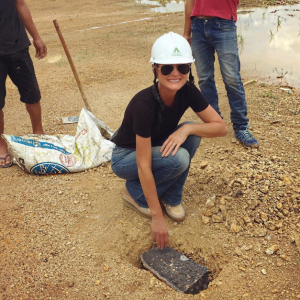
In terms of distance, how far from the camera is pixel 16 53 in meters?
2.96

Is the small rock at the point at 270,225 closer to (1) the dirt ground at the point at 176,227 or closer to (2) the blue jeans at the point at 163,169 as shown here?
(1) the dirt ground at the point at 176,227

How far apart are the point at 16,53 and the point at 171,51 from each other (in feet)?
5.44

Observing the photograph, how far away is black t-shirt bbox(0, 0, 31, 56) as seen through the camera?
288cm

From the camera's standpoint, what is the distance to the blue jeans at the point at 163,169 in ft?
7.21

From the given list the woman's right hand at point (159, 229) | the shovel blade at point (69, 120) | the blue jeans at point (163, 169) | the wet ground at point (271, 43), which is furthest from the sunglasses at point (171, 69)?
the wet ground at point (271, 43)

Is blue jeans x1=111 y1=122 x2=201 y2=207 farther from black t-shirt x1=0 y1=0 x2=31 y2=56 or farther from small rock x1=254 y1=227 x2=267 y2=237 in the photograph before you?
black t-shirt x1=0 y1=0 x2=31 y2=56

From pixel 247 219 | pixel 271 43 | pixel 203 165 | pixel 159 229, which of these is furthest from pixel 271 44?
pixel 159 229

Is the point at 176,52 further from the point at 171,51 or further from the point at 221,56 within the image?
the point at 221,56

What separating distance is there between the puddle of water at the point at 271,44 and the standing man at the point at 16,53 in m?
3.38

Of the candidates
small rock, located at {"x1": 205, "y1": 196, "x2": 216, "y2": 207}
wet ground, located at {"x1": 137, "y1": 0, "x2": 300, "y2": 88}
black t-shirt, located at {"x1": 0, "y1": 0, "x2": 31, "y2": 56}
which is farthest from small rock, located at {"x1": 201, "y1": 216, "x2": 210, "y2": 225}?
wet ground, located at {"x1": 137, "y1": 0, "x2": 300, "y2": 88}

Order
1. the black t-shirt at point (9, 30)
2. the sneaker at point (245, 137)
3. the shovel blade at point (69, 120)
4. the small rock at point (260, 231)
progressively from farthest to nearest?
the shovel blade at point (69, 120) < the sneaker at point (245, 137) < the black t-shirt at point (9, 30) < the small rock at point (260, 231)

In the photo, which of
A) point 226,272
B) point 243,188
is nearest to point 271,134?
point 243,188

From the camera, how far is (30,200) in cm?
269

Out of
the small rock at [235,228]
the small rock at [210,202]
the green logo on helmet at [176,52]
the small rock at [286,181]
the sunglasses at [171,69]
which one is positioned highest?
the green logo on helmet at [176,52]
